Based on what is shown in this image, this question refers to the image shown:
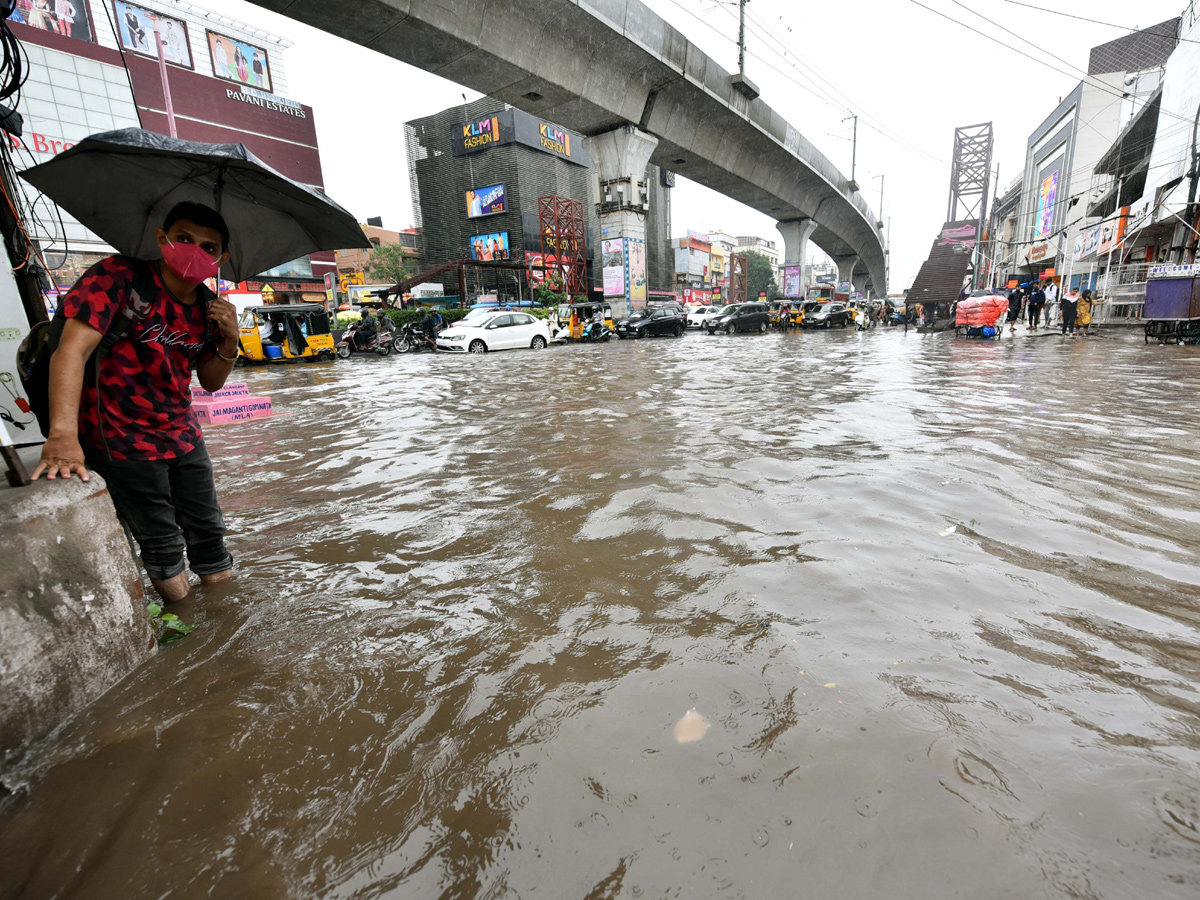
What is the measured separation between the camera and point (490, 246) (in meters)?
42.1

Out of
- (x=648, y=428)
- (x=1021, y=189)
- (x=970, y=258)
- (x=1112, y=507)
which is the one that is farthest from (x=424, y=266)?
(x=1021, y=189)

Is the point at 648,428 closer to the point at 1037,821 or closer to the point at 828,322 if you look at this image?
the point at 1037,821

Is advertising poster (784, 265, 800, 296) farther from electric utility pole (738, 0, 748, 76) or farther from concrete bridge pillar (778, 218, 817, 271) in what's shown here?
electric utility pole (738, 0, 748, 76)

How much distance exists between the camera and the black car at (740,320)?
28.1m

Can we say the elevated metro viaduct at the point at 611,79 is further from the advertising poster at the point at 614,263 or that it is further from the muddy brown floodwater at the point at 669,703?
the muddy brown floodwater at the point at 669,703

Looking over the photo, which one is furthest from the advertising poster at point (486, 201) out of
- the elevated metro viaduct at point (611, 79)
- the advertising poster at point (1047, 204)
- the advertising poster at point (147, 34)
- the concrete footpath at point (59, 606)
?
the concrete footpath at point (59, 606)

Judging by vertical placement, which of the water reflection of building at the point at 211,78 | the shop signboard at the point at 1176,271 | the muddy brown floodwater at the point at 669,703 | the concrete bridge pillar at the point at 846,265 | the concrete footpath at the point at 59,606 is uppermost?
the water reflection of building at the point at 211,78

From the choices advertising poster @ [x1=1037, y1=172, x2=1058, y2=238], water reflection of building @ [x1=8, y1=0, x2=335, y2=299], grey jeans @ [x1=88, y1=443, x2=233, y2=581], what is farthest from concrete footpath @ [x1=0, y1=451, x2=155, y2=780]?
advertising poster @ [x1=1037, y1=172, x2=1058, y2=238]

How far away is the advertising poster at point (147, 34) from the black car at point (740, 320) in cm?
5006

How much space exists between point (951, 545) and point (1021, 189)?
65395 mm

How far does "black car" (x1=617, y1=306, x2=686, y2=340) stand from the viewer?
24375 millimetres

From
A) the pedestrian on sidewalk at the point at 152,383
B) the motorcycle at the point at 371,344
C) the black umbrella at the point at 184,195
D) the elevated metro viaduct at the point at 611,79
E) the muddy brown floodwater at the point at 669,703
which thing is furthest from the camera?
the motorcycle at the point at 371,344

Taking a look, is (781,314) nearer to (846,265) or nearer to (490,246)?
(490,246)

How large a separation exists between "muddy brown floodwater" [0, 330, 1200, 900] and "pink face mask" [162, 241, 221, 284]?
145 centimetres
